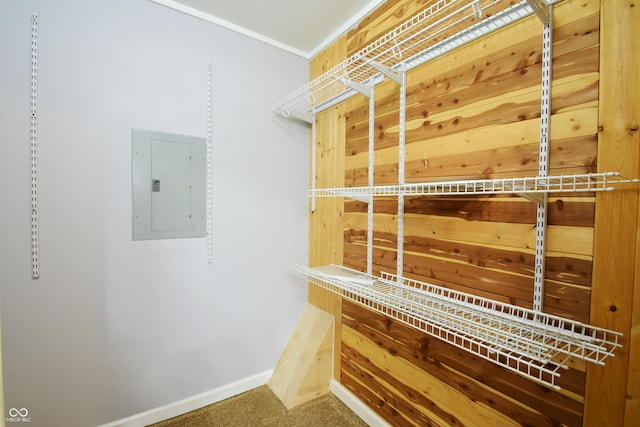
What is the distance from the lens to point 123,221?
154 centimetres

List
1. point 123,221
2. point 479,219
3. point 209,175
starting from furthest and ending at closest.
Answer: point 209,175, point 123,221, point 479,219

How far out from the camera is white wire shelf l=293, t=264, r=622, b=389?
0.81m

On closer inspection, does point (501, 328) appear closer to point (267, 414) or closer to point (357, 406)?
point (357, 406)

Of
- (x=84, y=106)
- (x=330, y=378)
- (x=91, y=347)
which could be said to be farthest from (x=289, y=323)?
(x=84, y=106)

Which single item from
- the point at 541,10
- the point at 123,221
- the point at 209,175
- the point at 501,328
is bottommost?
the point at 501,328

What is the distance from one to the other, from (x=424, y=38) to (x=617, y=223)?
1027mm

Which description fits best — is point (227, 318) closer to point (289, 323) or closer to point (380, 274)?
point (289, 323)

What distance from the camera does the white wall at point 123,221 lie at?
1338 millimetres

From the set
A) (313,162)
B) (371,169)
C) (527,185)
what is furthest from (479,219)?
(313,162)

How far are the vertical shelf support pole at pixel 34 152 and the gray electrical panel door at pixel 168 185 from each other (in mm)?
390

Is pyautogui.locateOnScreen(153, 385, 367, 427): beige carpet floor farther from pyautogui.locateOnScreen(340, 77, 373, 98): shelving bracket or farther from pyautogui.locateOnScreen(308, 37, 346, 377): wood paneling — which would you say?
pyautogui.locateOnScreen(340, 77, 373, 98): shelving bracket

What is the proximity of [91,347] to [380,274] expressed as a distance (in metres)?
1.58

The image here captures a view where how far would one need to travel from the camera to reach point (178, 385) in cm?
170

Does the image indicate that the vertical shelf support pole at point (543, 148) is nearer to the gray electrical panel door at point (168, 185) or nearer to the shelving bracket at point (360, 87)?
the shelving bracket at point (360, 87)
